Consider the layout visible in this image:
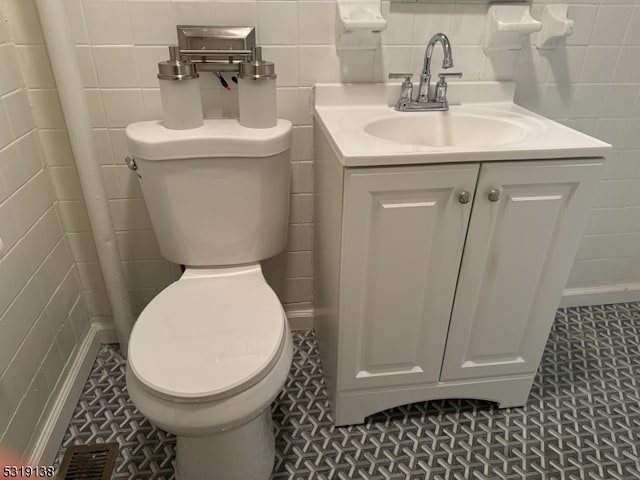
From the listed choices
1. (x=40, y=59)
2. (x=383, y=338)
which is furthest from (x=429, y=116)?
(x=40, y=59)

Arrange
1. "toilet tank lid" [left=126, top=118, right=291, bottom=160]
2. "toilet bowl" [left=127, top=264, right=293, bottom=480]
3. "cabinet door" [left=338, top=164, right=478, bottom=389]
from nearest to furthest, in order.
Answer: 1. "toilet bowl" [left=127, top=264, right=293, bottom=480]
2. "cabinet door" [left=338, top=164, right=478, bottom=389]
3. "toilet tank lid" [left=126, top=118, right=291, bottom=160]

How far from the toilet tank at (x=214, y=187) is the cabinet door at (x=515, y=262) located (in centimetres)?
53

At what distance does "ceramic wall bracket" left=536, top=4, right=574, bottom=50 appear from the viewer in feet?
4.31

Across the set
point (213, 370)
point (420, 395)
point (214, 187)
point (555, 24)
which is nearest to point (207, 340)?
point (213, 370)

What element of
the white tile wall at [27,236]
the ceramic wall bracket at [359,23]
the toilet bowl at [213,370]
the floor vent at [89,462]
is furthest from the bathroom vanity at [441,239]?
the white tile wall at [27,236]

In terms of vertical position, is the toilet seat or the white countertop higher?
the white countertop

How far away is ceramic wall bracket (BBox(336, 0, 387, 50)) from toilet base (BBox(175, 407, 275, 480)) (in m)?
0.97

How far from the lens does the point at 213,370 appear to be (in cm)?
96

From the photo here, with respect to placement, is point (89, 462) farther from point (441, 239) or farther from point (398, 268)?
point (441, 239)

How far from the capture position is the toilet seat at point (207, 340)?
943 mm

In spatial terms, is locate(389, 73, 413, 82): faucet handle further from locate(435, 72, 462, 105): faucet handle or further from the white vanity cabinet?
the white vanity cabinet

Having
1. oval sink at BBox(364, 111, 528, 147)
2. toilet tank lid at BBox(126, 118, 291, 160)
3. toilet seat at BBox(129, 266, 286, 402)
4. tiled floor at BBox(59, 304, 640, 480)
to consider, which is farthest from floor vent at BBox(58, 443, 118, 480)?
oval sink at BBox(364, 111, 528, 147)

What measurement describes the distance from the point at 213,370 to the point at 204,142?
0.56m

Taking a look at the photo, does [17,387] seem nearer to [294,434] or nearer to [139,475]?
[139,475]
